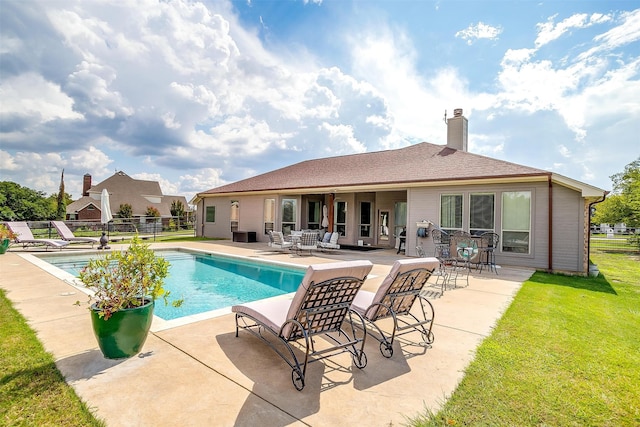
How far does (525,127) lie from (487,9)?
8.55 m

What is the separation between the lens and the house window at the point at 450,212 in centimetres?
1127

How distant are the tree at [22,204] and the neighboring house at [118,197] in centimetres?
420

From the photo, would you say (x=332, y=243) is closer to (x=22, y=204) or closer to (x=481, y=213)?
(x=481, y=213)

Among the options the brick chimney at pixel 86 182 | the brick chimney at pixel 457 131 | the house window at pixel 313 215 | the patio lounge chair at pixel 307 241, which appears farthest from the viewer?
the brick chimney at pixel 86 182

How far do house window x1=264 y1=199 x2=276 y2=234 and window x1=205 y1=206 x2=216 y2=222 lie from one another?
5.09 metres

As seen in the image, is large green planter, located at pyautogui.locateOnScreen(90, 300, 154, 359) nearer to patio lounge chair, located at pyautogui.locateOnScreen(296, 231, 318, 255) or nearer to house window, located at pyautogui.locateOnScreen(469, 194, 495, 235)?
patio lounge chair, located at pyautogui.locateOnScreen(296, 231, 318, 255)

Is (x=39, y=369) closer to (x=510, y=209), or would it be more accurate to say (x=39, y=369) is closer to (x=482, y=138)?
(x=510, y=209)

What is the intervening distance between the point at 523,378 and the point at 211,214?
20.4m

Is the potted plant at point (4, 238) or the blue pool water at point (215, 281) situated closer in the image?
the blue pool water at point (215, 281)

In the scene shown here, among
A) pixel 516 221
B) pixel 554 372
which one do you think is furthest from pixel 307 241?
pixel 554 372

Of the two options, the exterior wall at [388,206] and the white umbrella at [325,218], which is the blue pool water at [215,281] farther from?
the exterior wall at [388,206]

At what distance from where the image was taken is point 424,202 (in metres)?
12.1

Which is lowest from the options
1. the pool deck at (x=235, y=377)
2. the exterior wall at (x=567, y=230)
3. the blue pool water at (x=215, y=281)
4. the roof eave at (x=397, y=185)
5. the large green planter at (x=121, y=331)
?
the blue pool water at (x=215, y=281)

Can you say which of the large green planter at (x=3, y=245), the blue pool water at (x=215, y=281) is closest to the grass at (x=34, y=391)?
the blue pool water at (x=215, y=281)
